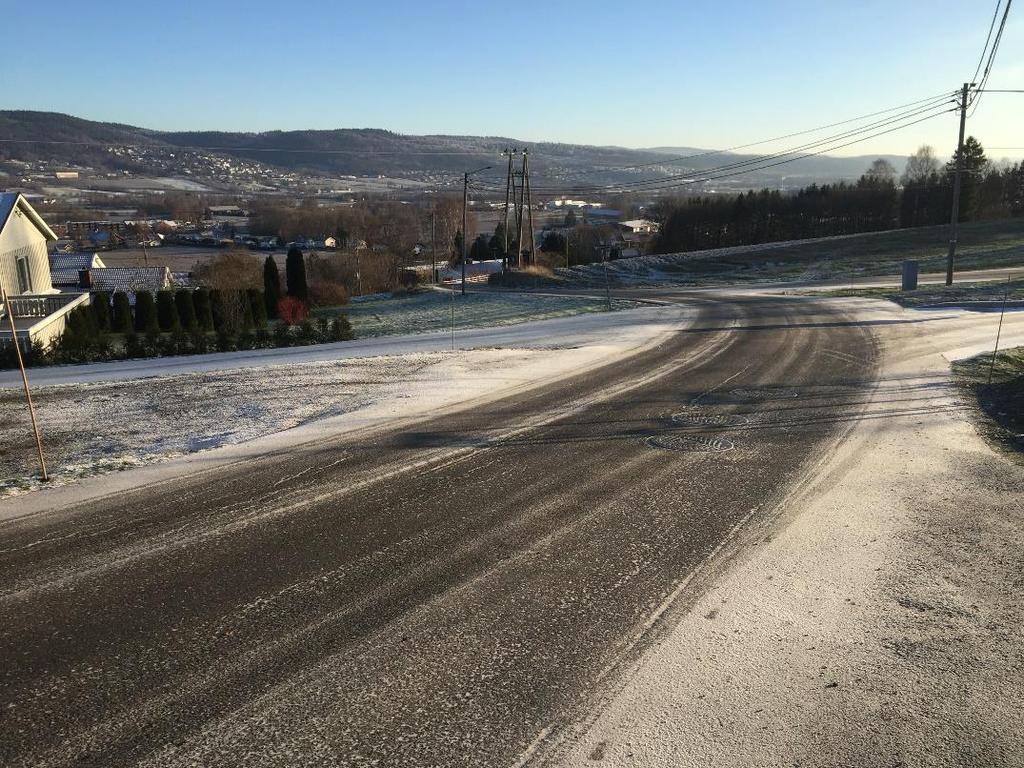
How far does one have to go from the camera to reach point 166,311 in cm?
3441

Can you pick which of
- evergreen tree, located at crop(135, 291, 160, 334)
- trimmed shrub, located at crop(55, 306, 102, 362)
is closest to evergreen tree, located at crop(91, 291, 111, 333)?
evergreen tree, located at crop(135, 291, 160, 334)

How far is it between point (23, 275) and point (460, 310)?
19.6 metres

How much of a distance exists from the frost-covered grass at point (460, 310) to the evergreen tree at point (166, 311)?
27.3 feet

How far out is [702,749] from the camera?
402 centimetres

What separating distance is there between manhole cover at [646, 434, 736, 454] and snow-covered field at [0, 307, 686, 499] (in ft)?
12.3

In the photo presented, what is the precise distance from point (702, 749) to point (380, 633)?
2307 millimetres

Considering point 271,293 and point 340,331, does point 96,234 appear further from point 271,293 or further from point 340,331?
point 340,331

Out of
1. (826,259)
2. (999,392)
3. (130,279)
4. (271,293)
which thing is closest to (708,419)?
(999,392)

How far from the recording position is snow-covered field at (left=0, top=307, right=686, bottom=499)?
9.57 metres

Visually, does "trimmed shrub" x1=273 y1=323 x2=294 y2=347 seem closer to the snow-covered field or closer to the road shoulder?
the snow-covered field

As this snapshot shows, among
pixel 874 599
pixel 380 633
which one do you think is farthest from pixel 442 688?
pixel 874 599

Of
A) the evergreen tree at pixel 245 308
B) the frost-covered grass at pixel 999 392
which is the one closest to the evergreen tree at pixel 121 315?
the evergreen tree at pixel 245 308

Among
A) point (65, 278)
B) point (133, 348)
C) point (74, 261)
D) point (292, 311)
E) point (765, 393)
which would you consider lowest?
point (292, 311)

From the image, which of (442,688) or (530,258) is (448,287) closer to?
(530,258)
